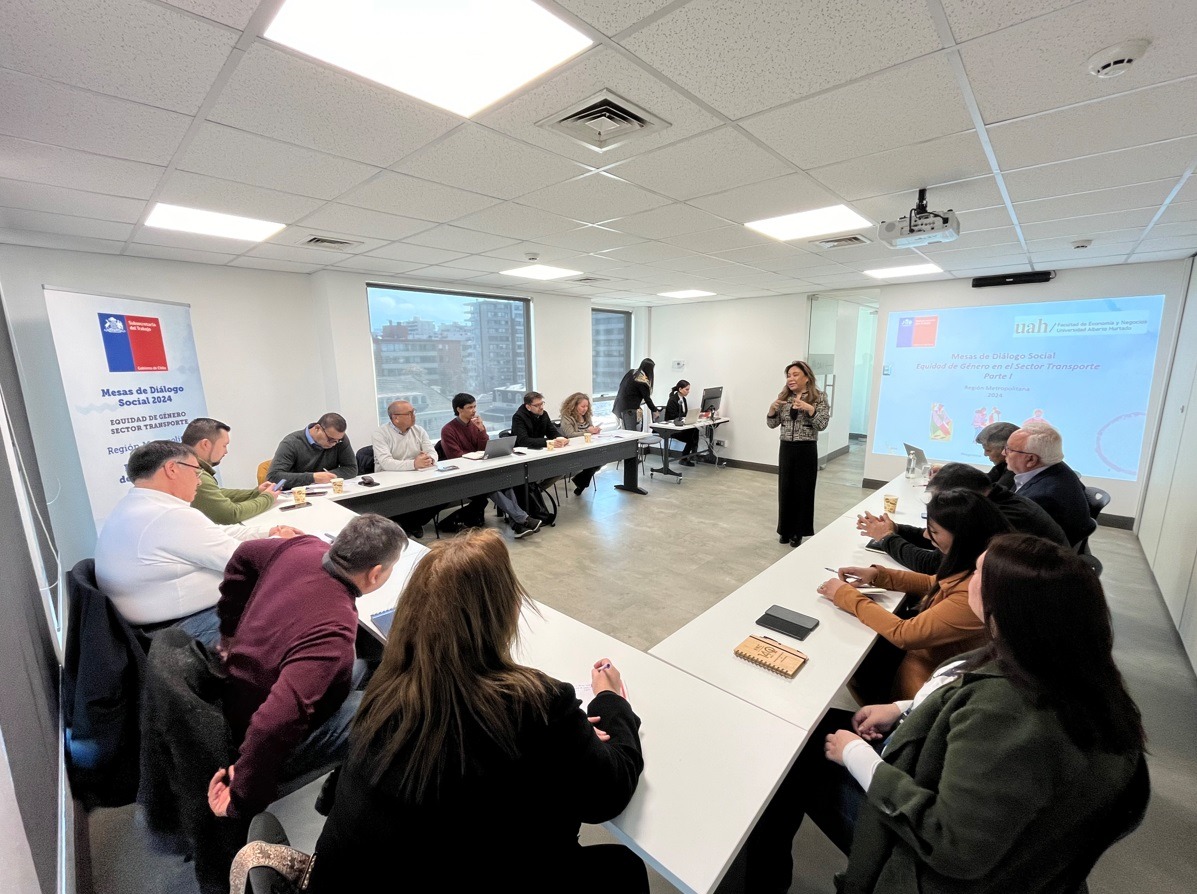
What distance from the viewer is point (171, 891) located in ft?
4.94

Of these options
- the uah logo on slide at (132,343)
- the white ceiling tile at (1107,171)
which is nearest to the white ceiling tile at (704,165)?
the white ceiling tile at (1107,171)

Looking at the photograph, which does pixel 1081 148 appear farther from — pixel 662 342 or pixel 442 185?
pixel 662 342

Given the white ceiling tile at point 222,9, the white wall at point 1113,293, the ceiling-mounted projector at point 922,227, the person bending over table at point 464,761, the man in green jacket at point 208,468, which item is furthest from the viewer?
the white wall at point 1113,293

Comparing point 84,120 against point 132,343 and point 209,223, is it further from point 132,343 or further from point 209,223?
point 132,343

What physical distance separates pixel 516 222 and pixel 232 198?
1.48 meters

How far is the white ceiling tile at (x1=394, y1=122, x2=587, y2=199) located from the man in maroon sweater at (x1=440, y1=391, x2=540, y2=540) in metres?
2.44

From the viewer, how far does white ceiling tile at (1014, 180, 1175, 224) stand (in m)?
2.38

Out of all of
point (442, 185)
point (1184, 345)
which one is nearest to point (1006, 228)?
point (1184, 345)

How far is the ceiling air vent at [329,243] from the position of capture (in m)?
3.40

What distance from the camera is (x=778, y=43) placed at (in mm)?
1297

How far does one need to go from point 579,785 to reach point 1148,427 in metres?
6.36

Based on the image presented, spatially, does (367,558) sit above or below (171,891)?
Answer: above

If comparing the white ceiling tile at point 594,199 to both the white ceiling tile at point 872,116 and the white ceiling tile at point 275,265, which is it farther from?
the white ceiling tile at point 275,265

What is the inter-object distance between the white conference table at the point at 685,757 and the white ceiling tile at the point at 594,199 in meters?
2.04
